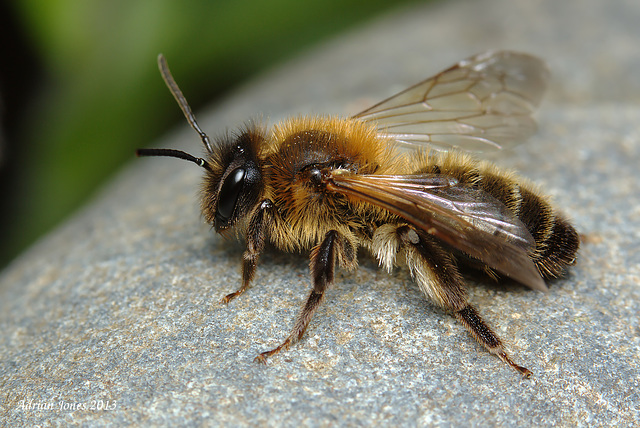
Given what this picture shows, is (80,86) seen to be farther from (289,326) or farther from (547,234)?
(547,234)

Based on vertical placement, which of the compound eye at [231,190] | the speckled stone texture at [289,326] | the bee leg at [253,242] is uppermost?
the compound eye at [231,190]

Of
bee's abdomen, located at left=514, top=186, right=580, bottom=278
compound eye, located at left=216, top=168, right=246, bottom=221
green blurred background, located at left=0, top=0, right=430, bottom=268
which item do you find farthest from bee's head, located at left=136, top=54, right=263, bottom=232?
green blurred background, located at left=0, top=0, right=430, bottom=268

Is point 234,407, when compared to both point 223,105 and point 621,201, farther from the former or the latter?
point 223,105

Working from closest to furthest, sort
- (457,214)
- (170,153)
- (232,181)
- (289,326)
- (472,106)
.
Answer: (457,214)
(289,326)
(232,181)
(170,153)
(472,106)

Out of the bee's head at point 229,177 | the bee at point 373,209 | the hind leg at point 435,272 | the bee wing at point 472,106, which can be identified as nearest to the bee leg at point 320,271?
the bee at point 373,209

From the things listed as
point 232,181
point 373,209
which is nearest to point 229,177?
point 232,181

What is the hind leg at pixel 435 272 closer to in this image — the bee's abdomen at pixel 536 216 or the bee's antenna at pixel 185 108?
the bee's abdomen at pixel 536 216

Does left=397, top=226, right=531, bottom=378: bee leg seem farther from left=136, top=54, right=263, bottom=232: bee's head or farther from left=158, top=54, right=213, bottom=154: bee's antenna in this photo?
left=158, top=54, right=213, bottom=154: bee's antenna
